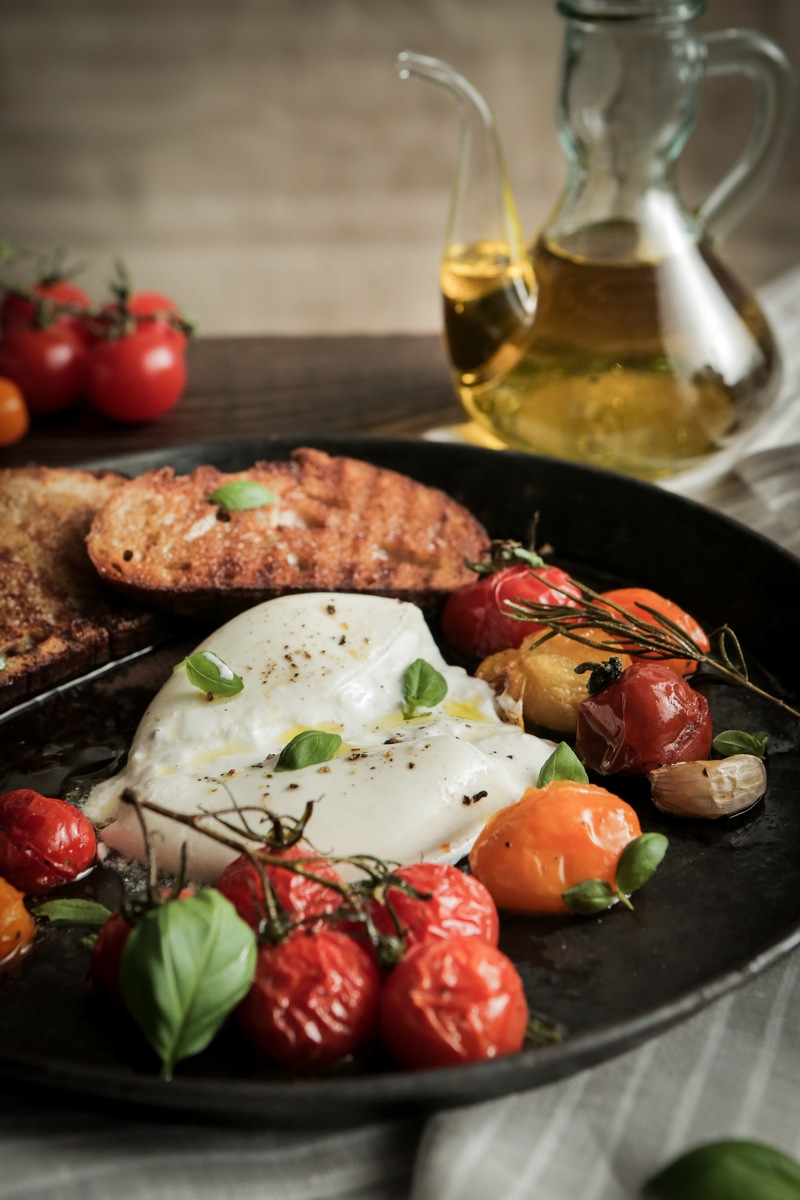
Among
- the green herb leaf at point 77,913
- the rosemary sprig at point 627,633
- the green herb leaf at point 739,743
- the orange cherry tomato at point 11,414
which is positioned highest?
the rosemary sprig at point 627,633

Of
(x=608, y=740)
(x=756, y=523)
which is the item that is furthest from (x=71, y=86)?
(x=608, y=740)

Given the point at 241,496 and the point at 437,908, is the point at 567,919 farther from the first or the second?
the point at 241,496

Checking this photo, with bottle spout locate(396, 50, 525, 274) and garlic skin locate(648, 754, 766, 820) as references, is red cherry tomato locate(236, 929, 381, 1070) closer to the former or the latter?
garlic skin locate(648, 754, 766, 820)

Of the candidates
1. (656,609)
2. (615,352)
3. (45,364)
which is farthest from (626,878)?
(45,364)

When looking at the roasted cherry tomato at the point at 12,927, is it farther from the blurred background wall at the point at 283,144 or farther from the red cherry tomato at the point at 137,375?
the blurred background wall at the point at 283,144

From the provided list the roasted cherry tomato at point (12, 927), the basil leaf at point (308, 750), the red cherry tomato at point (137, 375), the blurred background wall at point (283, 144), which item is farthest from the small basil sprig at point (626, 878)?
the blurred background wall at point (283, 144)

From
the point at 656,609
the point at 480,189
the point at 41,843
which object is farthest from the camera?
the point at 480,189

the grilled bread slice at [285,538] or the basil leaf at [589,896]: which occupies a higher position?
the basil leaf at [589,896]
